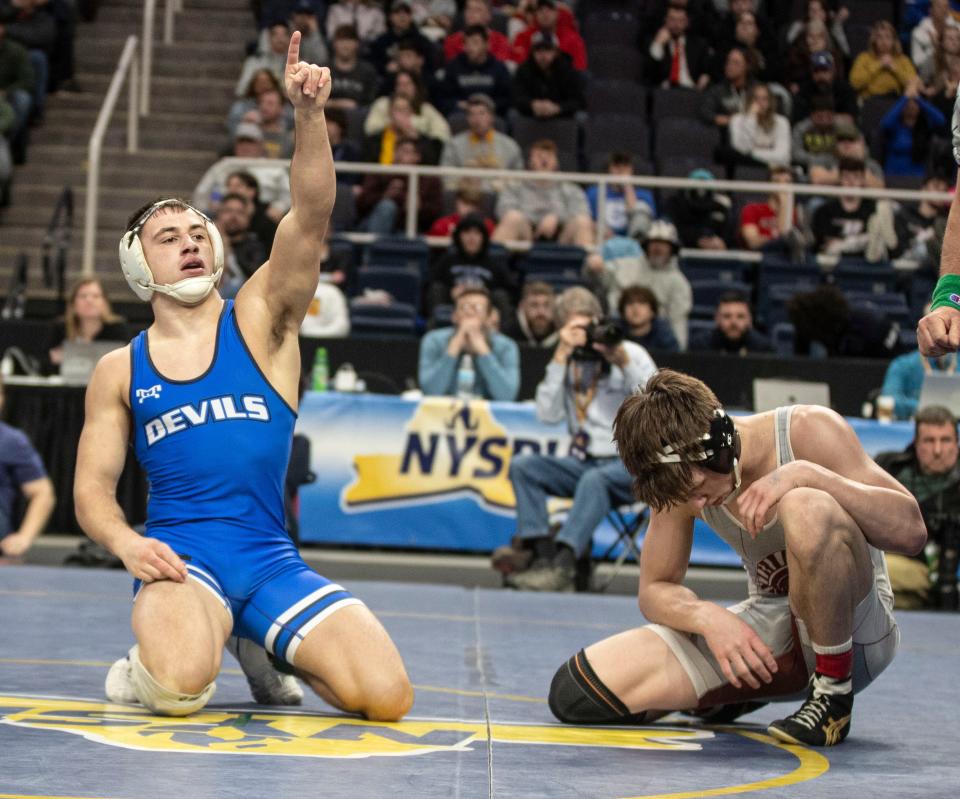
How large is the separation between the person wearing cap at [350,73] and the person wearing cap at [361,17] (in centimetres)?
50

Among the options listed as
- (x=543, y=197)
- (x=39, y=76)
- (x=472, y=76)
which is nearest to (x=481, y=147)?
(x=543, y=197)

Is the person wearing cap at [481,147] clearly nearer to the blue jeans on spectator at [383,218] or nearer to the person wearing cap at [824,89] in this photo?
the blue jeans on spectator at [383,218]

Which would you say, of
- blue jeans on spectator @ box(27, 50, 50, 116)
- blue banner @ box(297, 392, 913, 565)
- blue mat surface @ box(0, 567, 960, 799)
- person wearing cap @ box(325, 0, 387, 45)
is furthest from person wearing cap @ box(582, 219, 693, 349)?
blue jeans on spectator @ box(27, 50, 50, 116)

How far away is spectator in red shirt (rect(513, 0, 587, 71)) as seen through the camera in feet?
43.7

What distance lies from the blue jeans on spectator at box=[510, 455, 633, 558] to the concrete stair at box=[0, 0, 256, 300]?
4809 millimetres

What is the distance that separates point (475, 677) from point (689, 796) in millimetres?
1760

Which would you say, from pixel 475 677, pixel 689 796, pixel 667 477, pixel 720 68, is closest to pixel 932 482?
pixel 475 677

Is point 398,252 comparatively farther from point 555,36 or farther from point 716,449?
point 716,449

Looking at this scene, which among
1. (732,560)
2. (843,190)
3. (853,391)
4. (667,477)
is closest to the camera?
(667,477)

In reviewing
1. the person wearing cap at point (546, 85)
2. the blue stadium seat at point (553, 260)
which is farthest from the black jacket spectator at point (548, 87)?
the blue stadium seat at point (553, 260)

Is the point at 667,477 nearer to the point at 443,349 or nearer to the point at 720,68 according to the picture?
the point at 443,349

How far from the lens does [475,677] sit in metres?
4.67

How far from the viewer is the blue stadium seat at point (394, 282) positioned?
10.6 m

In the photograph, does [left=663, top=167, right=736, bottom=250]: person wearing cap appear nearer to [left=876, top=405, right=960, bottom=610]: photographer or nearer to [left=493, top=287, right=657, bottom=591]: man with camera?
[left=493, top=287, right=657, bottom=591]: man with camera
